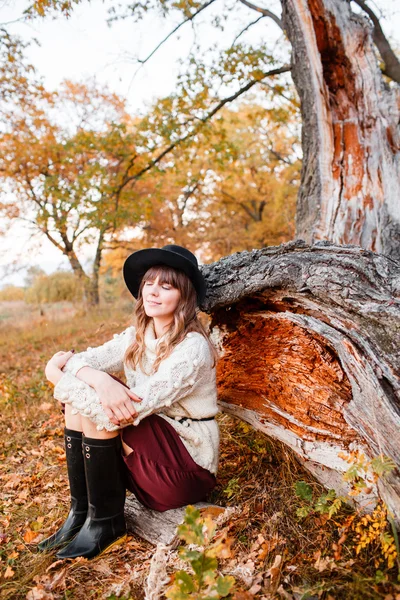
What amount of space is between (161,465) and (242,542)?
0.58m

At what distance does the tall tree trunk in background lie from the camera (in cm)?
429

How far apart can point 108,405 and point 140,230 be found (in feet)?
55.0

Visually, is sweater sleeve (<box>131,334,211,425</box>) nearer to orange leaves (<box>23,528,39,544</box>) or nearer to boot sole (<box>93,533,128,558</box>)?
boot sole (<box>93,533,128,558</box>)

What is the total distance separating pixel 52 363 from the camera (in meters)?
2.63

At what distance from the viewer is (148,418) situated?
254 cm

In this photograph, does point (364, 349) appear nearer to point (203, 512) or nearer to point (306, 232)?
point (203, 512)

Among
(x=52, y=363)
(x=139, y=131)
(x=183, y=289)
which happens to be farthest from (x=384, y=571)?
(x=139, y=131)

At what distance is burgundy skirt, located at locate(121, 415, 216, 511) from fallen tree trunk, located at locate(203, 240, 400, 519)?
66 cm

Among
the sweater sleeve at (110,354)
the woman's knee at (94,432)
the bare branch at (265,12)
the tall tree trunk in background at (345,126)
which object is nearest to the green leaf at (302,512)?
the woman's knee at (94,432)

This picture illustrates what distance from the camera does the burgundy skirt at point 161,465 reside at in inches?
98.6

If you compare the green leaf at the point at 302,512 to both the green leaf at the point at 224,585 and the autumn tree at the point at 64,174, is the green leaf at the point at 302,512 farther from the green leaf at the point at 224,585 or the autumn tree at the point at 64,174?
the autumn tree at the point at 64,174

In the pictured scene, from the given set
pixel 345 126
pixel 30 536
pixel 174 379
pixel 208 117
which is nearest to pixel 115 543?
pixel 30 536

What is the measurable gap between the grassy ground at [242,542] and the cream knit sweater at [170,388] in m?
0.45

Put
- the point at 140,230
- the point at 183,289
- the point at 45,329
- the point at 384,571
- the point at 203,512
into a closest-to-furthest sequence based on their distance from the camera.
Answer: the point at 384,571
the point at 203,512
the point at 183,289
the point at 45,329
the point at 140,230
